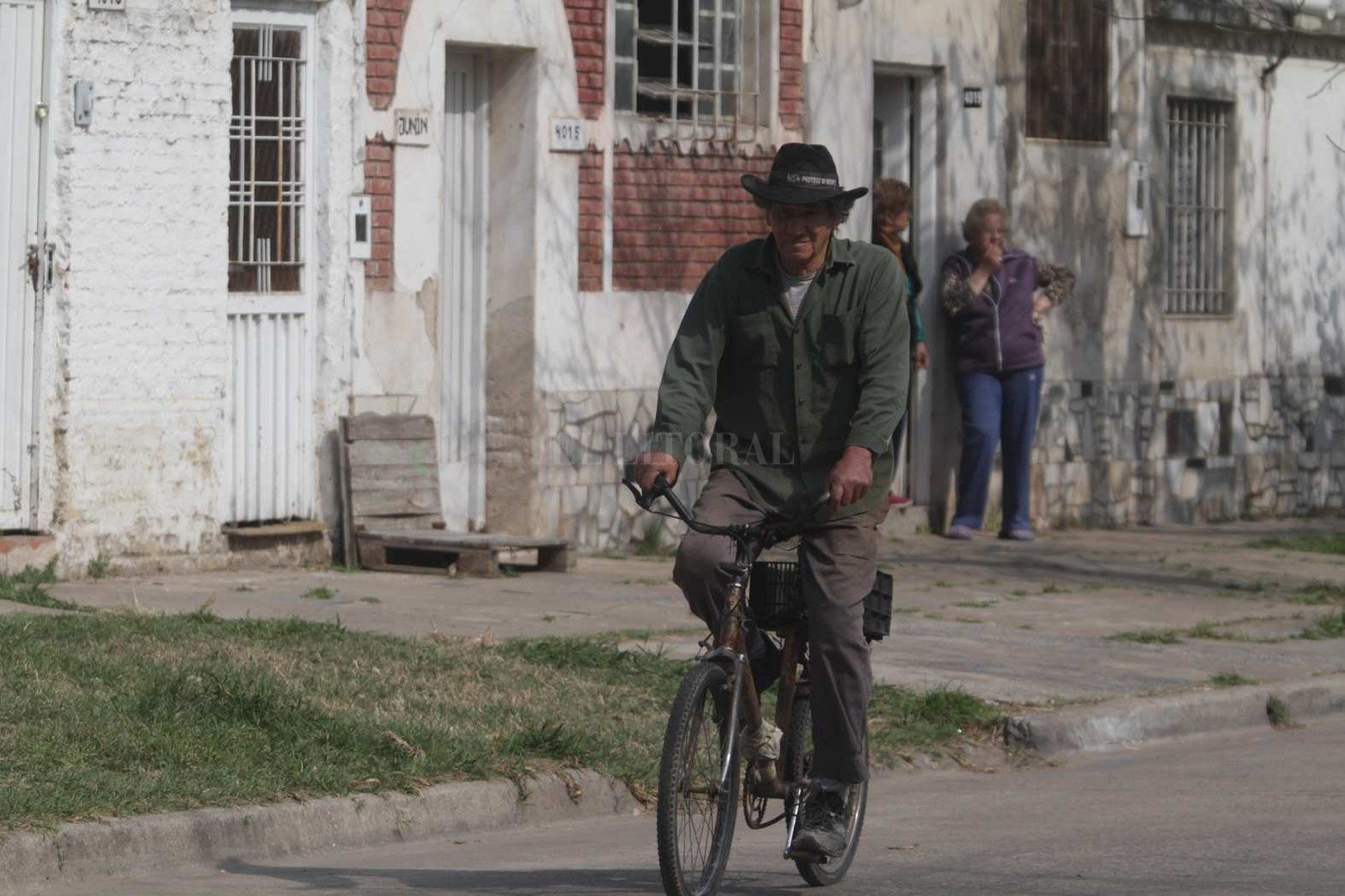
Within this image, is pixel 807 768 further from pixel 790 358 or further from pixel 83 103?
pixel 83 103

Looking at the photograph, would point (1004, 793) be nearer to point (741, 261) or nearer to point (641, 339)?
point (741, 261)

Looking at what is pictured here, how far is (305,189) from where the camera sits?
42.0ft

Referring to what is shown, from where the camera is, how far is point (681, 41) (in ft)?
47.8

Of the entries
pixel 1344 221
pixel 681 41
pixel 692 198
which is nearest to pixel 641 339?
pixel 692 198

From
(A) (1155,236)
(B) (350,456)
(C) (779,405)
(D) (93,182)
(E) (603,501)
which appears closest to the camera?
(C) (779,405)

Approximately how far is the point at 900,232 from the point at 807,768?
9.15 meters

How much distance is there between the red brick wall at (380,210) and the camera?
1292 centimetres

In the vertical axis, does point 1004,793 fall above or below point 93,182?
below

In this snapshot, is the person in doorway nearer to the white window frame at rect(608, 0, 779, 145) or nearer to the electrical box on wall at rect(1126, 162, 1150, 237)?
the white window frame at rect(608, 0, 779, 145)

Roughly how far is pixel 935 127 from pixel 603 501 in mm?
3746

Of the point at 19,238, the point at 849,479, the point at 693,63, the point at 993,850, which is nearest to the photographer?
the point at 849,479

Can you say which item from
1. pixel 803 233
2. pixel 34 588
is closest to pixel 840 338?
pixel 803 233

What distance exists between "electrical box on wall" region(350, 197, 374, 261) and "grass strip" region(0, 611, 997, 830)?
10.5ft

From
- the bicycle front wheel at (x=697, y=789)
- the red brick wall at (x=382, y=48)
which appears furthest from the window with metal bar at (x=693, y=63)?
the bicycle front wheel at (x=697, y=789)
